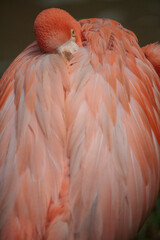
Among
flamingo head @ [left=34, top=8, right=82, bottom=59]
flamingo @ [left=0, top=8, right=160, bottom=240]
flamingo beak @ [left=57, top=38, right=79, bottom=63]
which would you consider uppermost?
flamingo head @ [left=34, top=8, right=82, bottom=59]

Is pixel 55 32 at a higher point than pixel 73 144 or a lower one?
higher

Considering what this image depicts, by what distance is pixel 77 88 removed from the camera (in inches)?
28.1

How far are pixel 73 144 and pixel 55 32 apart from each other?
30 centimetres

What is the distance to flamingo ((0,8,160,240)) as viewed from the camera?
644 millimetres

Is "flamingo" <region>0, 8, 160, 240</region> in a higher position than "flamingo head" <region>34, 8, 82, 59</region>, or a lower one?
lower

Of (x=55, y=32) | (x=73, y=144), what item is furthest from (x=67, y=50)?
(x=73, y=144)

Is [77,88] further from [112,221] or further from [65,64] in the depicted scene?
[112,221]

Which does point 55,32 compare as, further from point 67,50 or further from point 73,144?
point 73,144

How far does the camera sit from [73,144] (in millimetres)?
676

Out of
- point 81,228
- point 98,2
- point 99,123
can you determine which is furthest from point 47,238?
point 98,2

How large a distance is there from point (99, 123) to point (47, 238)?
0.29 m

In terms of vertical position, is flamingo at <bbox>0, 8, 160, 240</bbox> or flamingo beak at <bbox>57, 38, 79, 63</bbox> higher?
flamingo beak at <bbox>57, 38, 79, 63</bbox>

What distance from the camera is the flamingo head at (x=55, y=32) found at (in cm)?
74

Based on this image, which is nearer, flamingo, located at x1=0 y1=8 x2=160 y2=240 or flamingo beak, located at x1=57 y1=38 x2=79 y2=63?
flamingo, located at x1=0 y1=8 x2=160 y2=240
